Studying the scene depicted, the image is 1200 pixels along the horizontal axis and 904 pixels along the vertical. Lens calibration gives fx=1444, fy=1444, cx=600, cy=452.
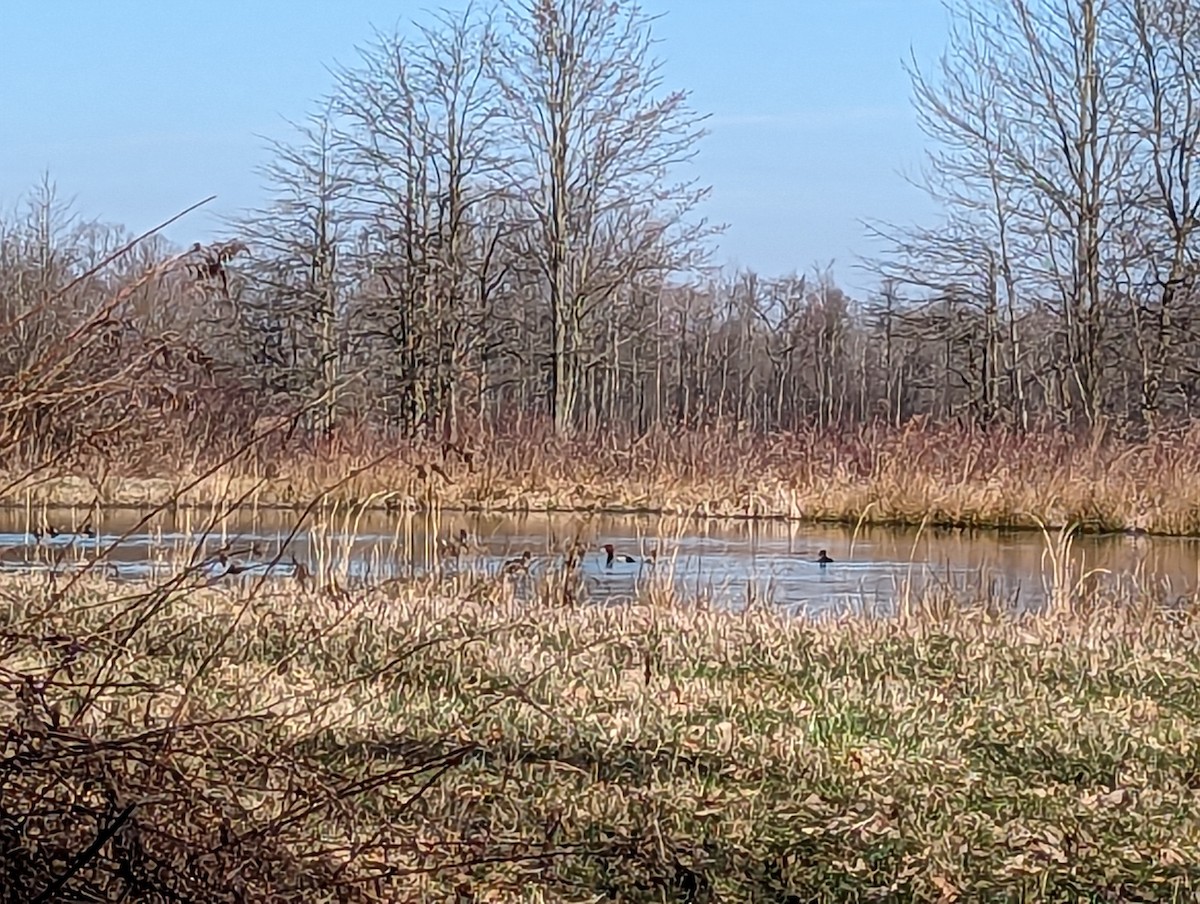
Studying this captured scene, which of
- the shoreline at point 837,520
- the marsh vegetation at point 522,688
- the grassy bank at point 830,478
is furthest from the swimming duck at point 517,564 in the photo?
the shoreline at point 837,520

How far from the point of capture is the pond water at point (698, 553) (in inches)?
302

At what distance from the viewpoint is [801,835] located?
11.0 ft

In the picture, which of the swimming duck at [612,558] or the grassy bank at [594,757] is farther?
the swimming duck at [612,558]

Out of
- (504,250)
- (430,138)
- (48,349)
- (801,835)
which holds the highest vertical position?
(430,138)

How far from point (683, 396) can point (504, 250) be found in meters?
13.8

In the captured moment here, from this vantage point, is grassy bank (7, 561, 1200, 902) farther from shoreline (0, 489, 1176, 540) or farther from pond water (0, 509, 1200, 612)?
shoreline (0, 489, 1176, 540)

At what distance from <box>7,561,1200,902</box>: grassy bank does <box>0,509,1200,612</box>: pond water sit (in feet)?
3.48

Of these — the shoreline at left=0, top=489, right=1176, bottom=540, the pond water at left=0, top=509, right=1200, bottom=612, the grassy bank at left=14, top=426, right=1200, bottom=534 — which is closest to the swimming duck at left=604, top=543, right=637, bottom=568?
the pond water at left=0, top=509, right=1200, bottom=612

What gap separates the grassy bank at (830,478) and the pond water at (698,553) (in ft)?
1.05

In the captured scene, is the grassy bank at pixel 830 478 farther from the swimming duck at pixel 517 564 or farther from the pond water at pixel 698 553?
the swimming duck at pixel 517 564

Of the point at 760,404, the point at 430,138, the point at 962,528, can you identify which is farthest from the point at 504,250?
the point at 760,404

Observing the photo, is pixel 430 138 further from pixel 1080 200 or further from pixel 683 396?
pixel 683 396

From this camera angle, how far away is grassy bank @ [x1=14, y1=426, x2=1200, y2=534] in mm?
13102

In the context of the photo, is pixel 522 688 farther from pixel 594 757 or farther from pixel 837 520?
pixel 837 520
